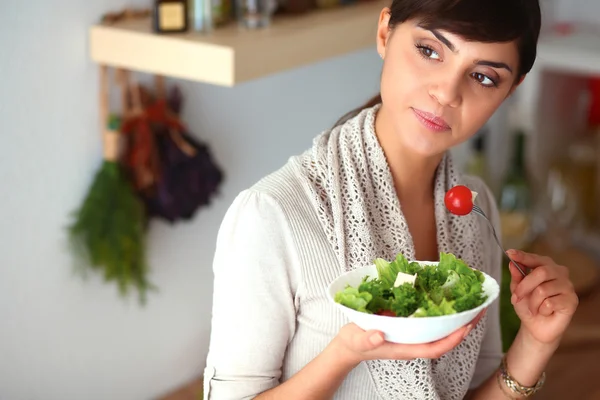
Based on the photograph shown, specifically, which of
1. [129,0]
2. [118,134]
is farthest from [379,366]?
[129,0]

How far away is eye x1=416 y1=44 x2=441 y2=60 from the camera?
97 cm

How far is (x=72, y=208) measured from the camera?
1519 millimetres

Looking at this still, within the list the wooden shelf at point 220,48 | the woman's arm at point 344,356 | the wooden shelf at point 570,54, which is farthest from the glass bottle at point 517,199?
the woman's arm at point 344,356

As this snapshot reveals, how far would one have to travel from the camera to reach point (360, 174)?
42.8 inches

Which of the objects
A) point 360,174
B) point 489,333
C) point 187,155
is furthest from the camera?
point 187,155

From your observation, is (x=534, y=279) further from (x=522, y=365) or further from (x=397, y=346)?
(x=397, y=346)

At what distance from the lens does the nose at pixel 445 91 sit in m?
0.95

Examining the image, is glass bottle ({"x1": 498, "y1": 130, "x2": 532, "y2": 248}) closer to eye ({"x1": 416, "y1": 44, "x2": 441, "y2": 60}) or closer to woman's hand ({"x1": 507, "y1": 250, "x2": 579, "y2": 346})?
woman's hand ({"x1": 507, "y1": 250, "x2": 579, "y2": 346})

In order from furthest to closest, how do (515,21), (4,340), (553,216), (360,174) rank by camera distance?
(553,216)
(4,340)
(360,174)
(515,21)

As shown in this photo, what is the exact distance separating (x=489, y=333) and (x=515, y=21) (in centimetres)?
49

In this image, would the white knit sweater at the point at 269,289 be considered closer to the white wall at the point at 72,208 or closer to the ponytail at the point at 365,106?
the ponytail at the point at 365,106

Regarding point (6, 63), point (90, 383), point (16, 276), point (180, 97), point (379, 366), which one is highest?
point (6, 63)

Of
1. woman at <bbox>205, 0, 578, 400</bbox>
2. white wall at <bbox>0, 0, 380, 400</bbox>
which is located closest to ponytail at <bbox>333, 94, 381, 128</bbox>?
woman at <bbox>205, 0, 578, 400</bbox>

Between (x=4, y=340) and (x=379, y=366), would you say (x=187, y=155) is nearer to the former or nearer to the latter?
(x=4, y=340)
